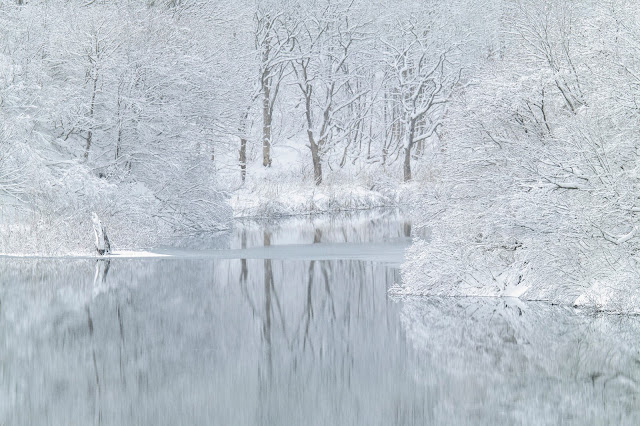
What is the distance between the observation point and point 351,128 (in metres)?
51.0

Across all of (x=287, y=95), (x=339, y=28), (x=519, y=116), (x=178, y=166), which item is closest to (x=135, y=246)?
(x=178, y=166)

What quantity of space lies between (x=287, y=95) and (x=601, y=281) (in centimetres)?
4545

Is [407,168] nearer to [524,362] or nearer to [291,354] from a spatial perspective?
[291,354]

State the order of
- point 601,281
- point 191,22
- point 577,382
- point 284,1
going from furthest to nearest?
1. point 284,1
2. point 191,22
3. point 601,281
4. point 577,382

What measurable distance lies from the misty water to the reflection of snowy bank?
3cm

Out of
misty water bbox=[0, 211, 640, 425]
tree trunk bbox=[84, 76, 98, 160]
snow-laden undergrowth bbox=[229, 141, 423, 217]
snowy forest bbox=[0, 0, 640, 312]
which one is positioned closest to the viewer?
misty water bbox=[0, 211, 640, 425]

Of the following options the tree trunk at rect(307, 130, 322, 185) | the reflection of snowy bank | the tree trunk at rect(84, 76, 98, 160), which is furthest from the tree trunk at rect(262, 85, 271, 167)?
the reflection of snowy bank

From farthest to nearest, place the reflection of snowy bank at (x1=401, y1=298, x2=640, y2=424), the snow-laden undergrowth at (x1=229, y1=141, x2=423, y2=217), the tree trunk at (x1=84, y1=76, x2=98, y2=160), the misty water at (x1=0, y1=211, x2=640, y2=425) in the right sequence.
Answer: the snow-laden undergrowth at (x1=229, y1=141, x2=423, y2=217) → the tree trunk at (x1=84, y1=76, x2=98, y2=160) → the misty water at (x1=0, y1=211, x2=640, y2=425) → the reflection of snowy bank at (x1=401, y1=298, x2=640, y2=424)

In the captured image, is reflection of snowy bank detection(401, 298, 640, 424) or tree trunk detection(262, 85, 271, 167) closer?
Result: reflection of snowy bank detection(401, 298, 640, 424)

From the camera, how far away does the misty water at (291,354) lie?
9664mm

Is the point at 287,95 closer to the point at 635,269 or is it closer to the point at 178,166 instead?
the point at 178,166

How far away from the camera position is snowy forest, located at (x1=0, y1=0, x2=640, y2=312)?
15766 mm

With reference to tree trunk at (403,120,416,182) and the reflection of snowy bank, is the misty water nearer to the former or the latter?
the reflection of snowy bank

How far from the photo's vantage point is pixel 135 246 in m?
28.1
